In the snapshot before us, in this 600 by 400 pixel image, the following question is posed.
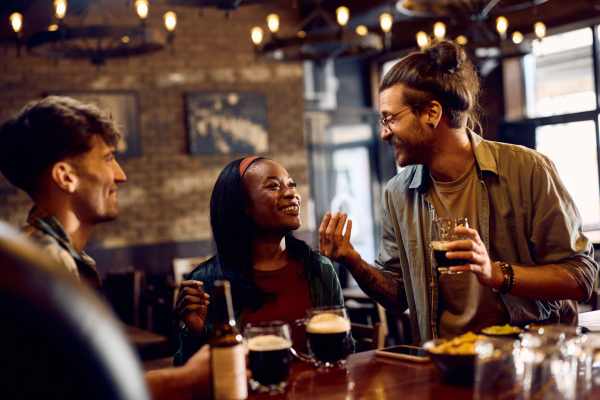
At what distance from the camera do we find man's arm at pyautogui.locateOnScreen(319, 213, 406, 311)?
2193 mm

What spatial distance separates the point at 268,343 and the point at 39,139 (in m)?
0.63

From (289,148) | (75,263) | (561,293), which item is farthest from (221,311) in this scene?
(289,148)

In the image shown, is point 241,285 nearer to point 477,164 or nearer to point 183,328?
point 183,328

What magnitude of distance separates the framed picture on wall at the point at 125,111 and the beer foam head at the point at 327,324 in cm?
583

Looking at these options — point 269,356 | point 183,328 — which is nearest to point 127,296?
point 183,328

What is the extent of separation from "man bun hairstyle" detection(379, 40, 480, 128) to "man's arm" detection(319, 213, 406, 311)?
469mm

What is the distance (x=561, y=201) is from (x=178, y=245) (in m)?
5.80

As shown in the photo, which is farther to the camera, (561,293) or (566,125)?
(566,125)

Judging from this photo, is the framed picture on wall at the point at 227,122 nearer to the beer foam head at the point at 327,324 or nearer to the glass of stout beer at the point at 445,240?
the glass of stout beer at the point at 445,240

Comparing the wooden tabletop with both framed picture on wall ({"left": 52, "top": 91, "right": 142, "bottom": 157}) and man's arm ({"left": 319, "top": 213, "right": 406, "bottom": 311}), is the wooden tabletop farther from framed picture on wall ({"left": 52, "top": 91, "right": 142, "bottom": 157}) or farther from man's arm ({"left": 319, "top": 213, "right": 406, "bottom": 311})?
framed picture on wall ({"left": 52, "top": 91, "right": 142, "bottom": 157})

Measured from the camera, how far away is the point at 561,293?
2104 millimetres

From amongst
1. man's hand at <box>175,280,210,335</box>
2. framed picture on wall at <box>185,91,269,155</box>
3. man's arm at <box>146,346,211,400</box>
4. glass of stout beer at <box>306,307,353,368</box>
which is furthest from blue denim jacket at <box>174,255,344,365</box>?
framed picture on wall at <box>185,91,269,155</box>

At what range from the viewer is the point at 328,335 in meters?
Answer: 1.72

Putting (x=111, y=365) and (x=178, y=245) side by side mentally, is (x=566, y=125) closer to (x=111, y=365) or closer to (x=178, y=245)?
(x=178, y=245)
